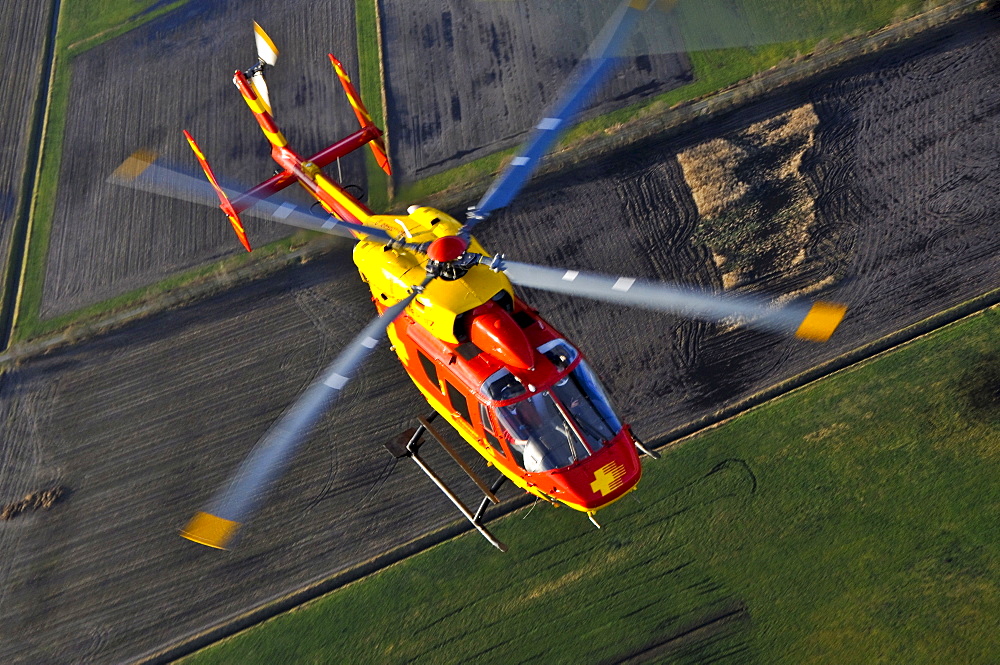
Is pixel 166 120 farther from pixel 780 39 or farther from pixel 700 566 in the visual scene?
pixel 700 566

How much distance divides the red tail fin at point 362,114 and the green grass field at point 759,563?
33.1 ft

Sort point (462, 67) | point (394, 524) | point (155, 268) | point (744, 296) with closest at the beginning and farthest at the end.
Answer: point (394, 524)
point (744, 296)
point (155, 268)
point (462, 67)

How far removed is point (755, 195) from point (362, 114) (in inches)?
398

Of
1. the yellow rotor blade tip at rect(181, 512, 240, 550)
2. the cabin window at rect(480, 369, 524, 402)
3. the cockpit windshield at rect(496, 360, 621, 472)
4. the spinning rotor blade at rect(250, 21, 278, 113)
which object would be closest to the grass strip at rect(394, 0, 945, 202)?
the spinning rotor blade at rect(250, 21, 278, 113)

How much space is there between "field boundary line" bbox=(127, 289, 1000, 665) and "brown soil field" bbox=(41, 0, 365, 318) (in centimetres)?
971

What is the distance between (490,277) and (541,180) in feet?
24.5

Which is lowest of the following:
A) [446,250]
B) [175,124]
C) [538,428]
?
[538,428]

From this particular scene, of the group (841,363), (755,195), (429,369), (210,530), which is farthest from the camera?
(755,195)

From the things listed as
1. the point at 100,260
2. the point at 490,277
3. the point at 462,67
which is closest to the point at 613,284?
the point at 490,277

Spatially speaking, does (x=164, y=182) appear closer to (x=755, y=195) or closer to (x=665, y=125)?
(x=665, y=125)

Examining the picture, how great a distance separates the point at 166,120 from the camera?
80.5 ft

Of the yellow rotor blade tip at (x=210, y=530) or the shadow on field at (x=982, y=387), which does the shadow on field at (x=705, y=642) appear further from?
the yellow rotor blade tip at (x=210, y=530)

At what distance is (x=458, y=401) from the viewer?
46.8 feet

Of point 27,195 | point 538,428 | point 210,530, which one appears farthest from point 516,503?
point 27,195
